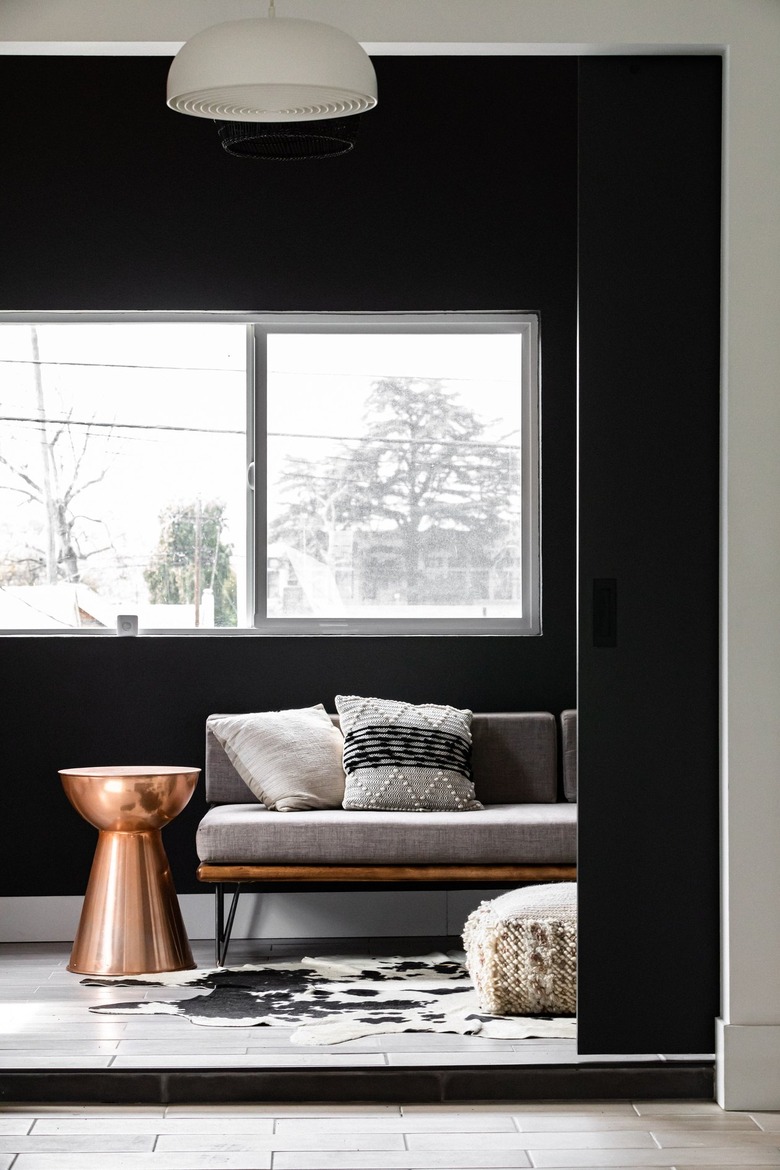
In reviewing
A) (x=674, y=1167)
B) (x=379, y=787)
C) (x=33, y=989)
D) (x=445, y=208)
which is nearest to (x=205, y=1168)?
(x=674, y=1167)

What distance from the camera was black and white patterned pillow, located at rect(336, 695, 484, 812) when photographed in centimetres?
518

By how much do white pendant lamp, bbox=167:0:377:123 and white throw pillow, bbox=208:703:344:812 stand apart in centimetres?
269

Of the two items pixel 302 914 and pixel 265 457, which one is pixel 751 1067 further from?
pixel 265 457

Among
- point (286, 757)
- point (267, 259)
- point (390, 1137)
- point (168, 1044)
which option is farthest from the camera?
point (267, 259)

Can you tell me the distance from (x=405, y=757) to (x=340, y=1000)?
1.09 m

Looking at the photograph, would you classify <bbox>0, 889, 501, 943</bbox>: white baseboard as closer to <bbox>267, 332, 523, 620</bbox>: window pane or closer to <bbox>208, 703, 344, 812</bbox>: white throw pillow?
<bbox>208, 703, 344, 812</bbox>: white throw pillow

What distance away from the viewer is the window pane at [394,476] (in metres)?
5.80

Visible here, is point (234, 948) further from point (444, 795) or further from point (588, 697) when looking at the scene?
point (588, 697)

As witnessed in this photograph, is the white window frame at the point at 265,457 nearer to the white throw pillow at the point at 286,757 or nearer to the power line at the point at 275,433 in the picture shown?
the power line at the point at 275,433

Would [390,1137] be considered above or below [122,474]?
below

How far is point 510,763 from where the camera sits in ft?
18.1

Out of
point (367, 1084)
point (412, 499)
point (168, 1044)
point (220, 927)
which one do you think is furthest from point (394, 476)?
point (367, 1084)

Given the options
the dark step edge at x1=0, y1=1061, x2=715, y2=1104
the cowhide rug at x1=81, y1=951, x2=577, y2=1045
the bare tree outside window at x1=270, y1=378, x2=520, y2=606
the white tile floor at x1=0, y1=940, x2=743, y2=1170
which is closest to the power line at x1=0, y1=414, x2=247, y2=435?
the bare tree outside window at x1=270, y1=378, x2=520, y2=606

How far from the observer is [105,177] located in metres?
5.67
